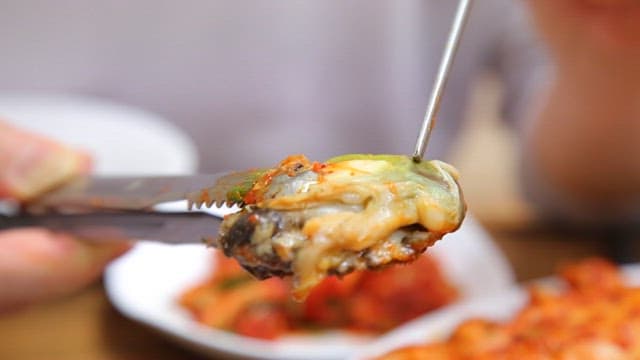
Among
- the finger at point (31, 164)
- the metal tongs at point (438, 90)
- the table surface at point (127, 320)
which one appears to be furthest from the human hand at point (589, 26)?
the finger at point (31, 164)

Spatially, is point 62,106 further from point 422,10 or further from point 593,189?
point 593,189

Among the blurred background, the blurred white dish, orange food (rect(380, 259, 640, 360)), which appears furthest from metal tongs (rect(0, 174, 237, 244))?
the blurred background

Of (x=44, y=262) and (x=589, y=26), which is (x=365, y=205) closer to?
(x=44, y=262)

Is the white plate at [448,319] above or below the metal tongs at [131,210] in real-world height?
below

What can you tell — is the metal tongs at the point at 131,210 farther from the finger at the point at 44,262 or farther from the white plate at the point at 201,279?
the white plate at the point at 201,279

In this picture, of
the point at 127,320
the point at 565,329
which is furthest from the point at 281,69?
the point at 565,329

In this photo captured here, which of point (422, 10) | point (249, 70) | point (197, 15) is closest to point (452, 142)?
point (422, 10)
